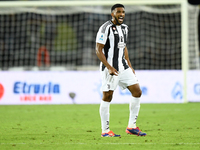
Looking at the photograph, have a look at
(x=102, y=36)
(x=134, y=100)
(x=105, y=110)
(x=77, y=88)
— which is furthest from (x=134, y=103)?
(x=77, y=88)

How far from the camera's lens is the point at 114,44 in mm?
5867

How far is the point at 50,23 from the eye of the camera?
21.3 metres

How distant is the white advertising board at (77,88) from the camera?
1280cm

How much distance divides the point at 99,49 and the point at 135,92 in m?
0.89

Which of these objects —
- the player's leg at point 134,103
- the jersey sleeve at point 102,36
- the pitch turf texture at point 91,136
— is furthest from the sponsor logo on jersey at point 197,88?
the jersey sleeve at point 102,36

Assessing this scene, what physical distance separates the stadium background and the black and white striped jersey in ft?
22.6

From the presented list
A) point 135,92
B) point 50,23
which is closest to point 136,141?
point 135,92

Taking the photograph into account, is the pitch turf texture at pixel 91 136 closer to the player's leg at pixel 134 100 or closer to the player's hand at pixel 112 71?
the player's leg at pixel 134 100

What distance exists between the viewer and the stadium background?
1287cm

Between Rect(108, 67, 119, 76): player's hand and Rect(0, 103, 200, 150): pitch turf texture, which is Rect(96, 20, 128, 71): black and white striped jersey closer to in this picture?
Rect(108, 67, 119, 76): player's hand

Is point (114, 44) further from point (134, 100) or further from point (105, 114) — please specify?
Answer: point (105, 114)

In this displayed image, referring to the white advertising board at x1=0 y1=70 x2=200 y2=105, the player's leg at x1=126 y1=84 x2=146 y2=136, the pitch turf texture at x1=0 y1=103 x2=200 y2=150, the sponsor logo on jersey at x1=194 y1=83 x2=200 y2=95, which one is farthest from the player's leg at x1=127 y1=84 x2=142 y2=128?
the sponsor logo on jersey at x1=194 y1=83 x2=200 y2=95

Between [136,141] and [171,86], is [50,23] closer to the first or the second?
[171,86]

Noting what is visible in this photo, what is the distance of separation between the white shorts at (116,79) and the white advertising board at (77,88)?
6.81 m
